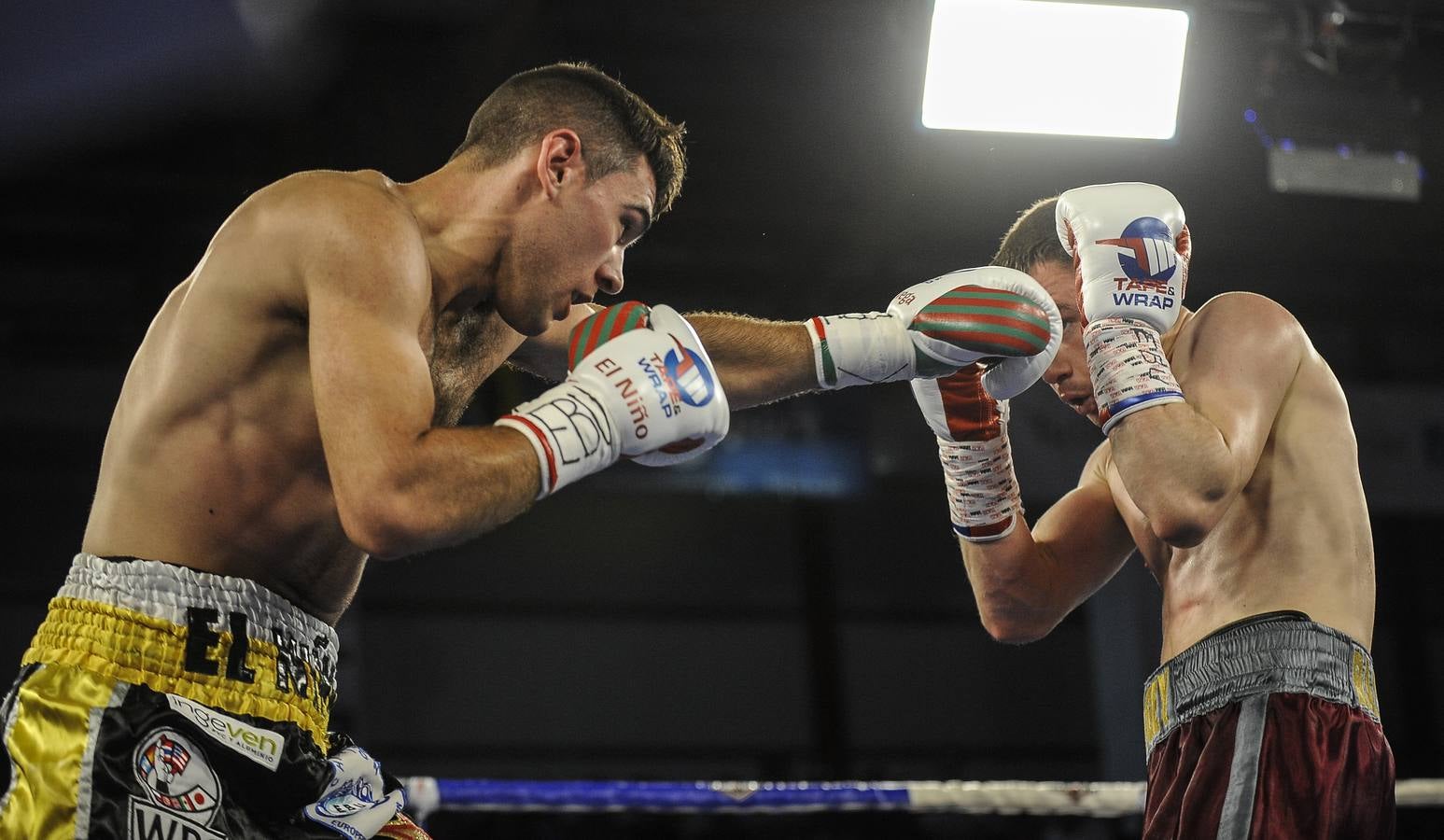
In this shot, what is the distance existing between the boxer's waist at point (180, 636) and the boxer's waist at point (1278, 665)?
1.34 m

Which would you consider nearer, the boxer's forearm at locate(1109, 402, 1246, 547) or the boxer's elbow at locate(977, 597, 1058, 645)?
the boxer's forearm at locate(1109, 402, 1246, 547)

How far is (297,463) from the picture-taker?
1625 mm

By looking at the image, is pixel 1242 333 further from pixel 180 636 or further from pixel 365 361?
pixel 180 636

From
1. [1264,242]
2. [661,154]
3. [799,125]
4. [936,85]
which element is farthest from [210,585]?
[1264,242]

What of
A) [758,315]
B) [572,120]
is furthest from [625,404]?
[758,315]

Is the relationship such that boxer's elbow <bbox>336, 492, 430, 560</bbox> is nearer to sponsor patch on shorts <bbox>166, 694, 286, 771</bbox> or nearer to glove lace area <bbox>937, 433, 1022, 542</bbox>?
sponsor patch on shorts <bbox>166, 694, 286, 771</bbox>

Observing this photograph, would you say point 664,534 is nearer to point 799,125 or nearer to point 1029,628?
point 799,125

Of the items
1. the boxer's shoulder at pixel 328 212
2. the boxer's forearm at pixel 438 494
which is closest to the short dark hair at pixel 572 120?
the boxer's shoulder at pixel 328 212

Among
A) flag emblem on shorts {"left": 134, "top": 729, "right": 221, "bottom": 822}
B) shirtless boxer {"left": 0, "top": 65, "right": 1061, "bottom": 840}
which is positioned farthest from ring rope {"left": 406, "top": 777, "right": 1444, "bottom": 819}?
flag emblem on shorts {"left": 134, "top": 729, "right": 221, "bottom": 822}

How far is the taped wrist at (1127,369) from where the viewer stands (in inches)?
77.8

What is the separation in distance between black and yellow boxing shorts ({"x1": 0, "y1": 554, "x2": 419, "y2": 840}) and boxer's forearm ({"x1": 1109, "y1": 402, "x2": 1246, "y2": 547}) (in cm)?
122

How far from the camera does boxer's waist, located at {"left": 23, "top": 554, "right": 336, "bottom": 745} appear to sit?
5.03 ft

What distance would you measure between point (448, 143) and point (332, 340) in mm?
4074

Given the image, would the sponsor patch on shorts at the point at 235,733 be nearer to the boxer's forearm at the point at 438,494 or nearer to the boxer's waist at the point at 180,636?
the boxer's waist at the point at 180,636
